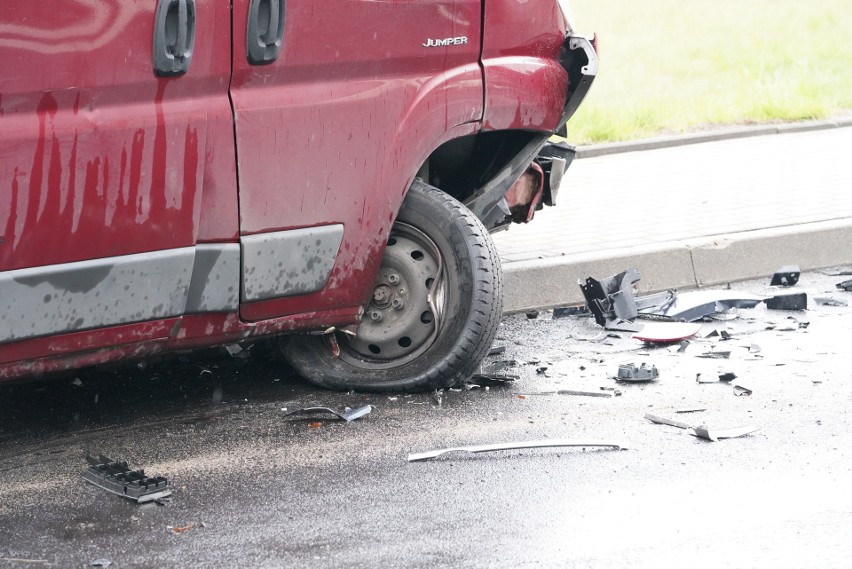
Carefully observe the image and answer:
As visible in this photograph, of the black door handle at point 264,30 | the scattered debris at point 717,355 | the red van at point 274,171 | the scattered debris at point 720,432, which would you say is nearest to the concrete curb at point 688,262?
the red van at point 274,171

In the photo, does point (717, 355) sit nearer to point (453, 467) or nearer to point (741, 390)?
point (741, 390)

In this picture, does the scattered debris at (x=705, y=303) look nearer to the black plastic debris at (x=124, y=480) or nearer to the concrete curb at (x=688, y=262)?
the concrete curb at (x=688, y=262)

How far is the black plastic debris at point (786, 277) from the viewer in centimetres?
684

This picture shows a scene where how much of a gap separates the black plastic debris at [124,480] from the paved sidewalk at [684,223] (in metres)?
2.70

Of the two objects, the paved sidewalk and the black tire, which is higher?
the black tire

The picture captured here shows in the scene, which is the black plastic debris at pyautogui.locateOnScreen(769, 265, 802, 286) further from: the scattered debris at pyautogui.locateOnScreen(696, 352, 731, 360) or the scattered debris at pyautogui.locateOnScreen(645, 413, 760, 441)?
the scattered debris at pyautogui.locateOnScreen(645, 413, 760, 441)

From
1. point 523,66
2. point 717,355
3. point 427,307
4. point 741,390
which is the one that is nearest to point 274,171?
point 427,307

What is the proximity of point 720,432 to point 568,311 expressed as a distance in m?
1.94

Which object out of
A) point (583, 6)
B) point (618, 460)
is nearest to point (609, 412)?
point (618, 460)

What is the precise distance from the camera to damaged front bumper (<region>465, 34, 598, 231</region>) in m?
5.39

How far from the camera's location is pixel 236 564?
3.46 m

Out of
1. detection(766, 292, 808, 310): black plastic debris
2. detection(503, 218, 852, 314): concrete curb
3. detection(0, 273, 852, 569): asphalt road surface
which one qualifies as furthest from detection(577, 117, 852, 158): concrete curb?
detection(0, 273, 852, 569): asphalt road surface

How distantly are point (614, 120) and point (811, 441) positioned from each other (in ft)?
21.0

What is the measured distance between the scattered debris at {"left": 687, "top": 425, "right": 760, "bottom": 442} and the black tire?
921 millimetres
